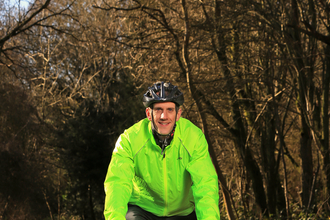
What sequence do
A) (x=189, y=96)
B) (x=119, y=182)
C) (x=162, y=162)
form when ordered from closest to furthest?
(x=119, y=182)
(x=162, y=162)
(x=189, y=96)

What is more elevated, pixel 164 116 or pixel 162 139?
pixel 164 116

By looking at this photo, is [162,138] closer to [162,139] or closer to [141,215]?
[162,139]

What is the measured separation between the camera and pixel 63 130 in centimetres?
1956

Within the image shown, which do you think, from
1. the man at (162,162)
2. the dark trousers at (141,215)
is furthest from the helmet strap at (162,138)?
the dark trousers at (141,215)

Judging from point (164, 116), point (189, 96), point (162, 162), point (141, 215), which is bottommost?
point (141, 215)

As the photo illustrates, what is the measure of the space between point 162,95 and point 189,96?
7013 millimetres

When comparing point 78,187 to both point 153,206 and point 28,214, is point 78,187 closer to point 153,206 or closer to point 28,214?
point 28,214

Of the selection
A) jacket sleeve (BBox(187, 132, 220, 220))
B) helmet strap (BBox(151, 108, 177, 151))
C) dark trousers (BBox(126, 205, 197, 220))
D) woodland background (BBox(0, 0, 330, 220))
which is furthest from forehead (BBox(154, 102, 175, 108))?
woodland background (BBox(0, 0, 330, 220))

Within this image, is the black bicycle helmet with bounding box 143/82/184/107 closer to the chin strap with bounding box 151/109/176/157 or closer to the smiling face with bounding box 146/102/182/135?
the smiling face with bounding box 146/102/182/135

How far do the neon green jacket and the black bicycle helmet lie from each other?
19 centimetres

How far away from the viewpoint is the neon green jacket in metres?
2.48

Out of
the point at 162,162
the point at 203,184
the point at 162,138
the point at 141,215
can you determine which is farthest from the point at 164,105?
the point at 141,215

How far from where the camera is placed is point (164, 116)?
8.69 ft

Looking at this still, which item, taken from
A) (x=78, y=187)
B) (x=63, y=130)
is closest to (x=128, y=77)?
(x=63, y=130)
